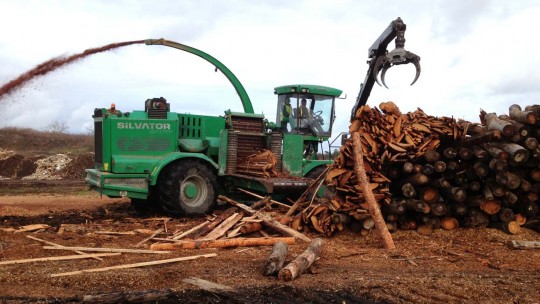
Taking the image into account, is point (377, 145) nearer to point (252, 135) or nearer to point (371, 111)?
point (371, 111)

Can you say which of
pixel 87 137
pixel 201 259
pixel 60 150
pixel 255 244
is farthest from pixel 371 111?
pixel 87 137

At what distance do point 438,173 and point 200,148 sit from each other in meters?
5.69

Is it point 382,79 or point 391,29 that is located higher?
point 391,29

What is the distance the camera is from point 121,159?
11664 mm

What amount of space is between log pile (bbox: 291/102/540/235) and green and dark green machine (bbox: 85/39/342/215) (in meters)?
2.46

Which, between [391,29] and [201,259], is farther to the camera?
[391,29]

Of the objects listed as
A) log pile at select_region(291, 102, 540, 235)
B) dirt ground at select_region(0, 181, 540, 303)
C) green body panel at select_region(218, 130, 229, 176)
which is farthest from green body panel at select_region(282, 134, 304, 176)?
log pile at select_region(291, 102, 540, 235)

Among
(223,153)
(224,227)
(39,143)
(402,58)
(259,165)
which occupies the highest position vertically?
(402,58)

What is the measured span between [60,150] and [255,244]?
93.5ft

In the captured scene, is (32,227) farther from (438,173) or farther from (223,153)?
(438,173)

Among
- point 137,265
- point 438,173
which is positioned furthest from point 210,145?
point 137,265

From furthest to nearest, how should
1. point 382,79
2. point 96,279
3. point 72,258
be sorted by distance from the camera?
point 382,79
point 72,258
point 96,279

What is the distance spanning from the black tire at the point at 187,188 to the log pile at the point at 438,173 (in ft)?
10.5

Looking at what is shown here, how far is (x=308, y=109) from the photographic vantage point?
13977mm
